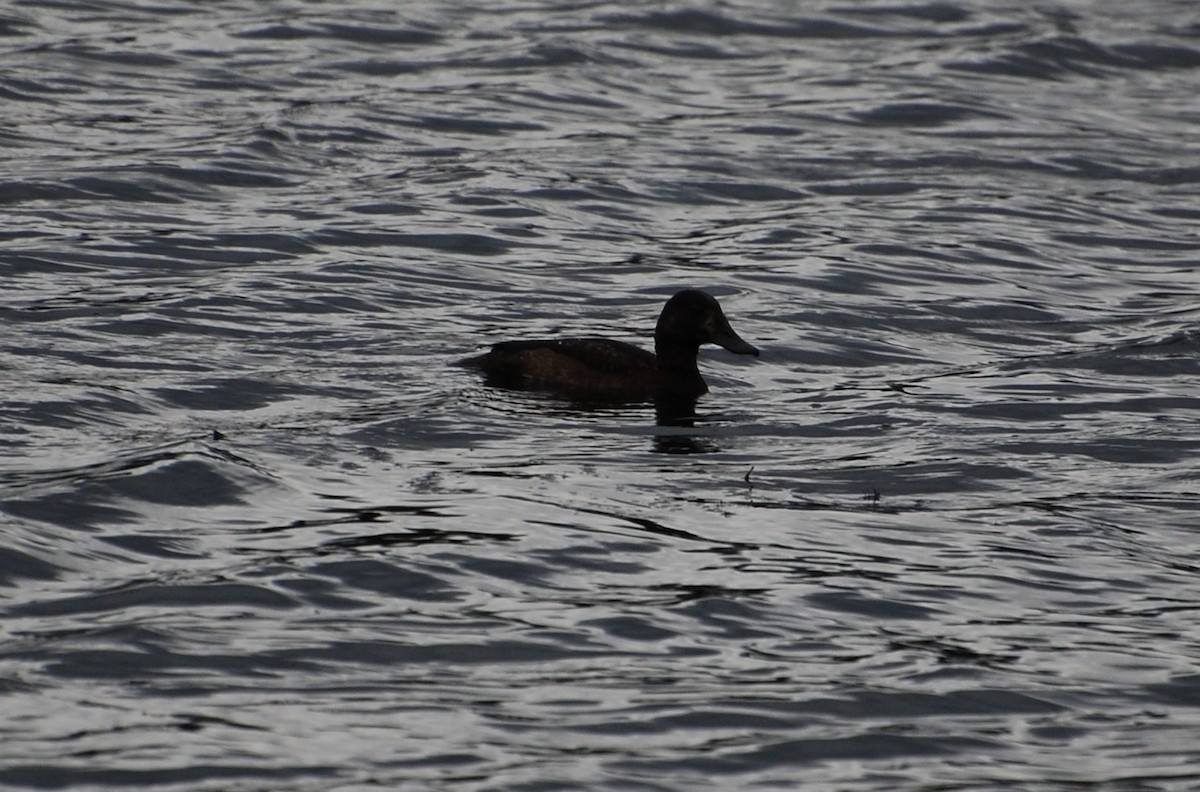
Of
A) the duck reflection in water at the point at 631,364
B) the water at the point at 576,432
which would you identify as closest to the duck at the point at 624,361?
the duck reflection in water at the point at 631,364

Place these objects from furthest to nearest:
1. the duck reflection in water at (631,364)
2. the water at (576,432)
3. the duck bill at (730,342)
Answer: the duck bill at (730,342) < the duck reflection in water at (631,364) < the water at (576,432)

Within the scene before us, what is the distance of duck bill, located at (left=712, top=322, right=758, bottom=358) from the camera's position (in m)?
11.9

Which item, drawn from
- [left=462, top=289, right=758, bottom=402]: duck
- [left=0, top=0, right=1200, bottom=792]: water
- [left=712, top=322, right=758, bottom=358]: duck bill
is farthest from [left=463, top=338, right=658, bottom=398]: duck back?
[left=712, top=322, right=758, bottom=358]: duck bill

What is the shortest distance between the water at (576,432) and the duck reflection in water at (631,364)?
0.77 ft

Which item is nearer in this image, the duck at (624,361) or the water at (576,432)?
the water at (576,432)

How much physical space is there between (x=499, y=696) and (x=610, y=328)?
6556 mm

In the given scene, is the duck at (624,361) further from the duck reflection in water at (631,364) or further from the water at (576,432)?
the water at (576,432)

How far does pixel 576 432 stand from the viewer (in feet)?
35.1

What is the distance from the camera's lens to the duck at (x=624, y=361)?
453 inches

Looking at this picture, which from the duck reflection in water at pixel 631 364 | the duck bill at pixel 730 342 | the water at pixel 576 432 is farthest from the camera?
the duck bill at pixel 730 342

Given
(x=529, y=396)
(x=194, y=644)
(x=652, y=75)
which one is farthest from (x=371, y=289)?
(x=652, y=75)

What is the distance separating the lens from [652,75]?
877 inches

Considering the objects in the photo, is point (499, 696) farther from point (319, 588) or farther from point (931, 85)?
point (931, 85)

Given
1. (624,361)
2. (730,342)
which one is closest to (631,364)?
(624,361)
